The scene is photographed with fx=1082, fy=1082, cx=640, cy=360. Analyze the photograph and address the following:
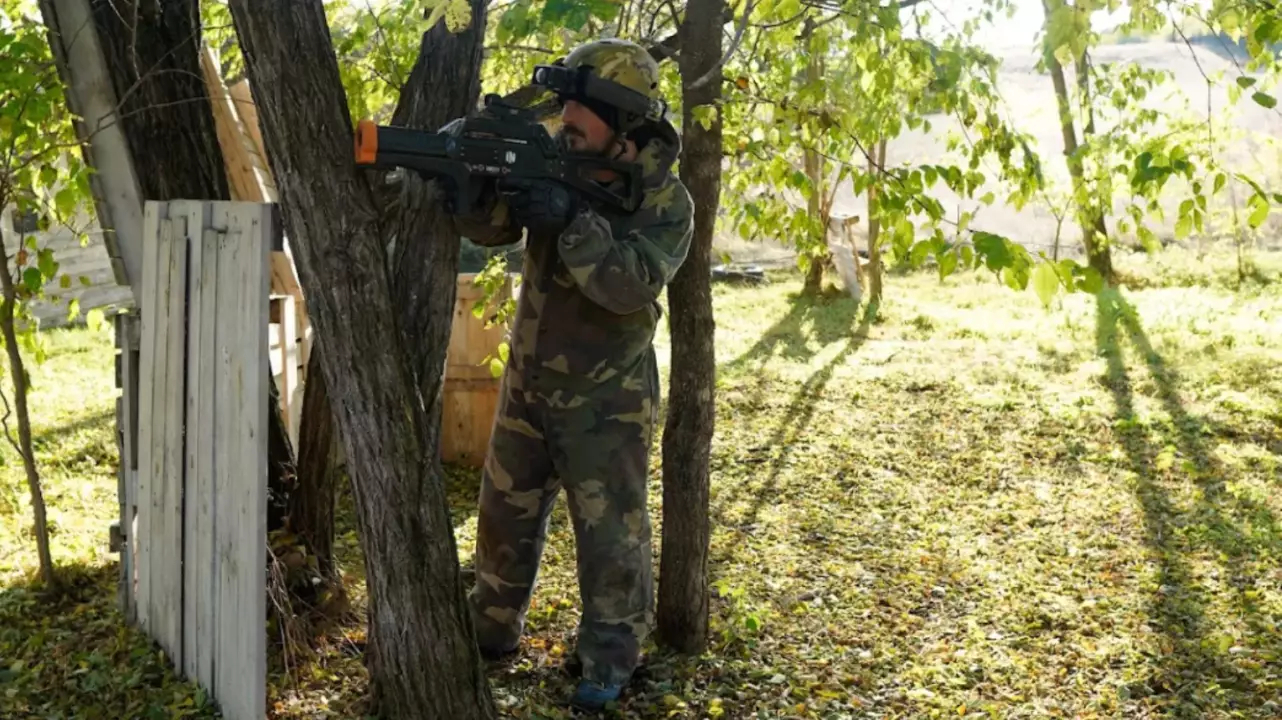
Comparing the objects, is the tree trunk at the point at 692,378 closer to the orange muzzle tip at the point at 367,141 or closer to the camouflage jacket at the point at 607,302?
the camouflage jacket at the point at 607,302

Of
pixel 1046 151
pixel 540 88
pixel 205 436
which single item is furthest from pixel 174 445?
pixel 1046 151

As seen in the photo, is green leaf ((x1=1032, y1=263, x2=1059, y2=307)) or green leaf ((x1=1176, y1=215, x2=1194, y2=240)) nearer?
green leaf ((x1=1032, y1=263, x2=1059, y2=307))

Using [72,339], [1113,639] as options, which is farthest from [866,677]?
[72,339]

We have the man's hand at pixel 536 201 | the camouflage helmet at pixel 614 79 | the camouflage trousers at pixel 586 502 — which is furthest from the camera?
the camouflage trousers at pixel 586 502

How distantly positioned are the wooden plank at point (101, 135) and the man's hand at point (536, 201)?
182 centimetres

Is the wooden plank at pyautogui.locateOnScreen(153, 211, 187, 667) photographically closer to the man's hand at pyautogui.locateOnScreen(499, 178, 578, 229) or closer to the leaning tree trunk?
the leaning tree trunk

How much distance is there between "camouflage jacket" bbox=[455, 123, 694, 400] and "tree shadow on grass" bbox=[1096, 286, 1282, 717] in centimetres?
258

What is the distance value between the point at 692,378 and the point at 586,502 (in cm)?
78

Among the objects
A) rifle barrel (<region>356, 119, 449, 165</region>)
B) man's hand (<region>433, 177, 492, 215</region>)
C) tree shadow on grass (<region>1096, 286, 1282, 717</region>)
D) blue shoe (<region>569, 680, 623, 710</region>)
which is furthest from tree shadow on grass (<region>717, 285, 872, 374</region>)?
rifle barrel (<region>356, 119, 449, 165</region>)

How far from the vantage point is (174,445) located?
11.8 ft

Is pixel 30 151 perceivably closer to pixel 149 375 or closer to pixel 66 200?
pixel 66 200

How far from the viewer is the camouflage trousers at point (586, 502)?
374 centimetres

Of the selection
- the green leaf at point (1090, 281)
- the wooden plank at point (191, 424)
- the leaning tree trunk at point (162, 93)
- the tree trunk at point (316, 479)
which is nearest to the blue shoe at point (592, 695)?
the tree trunk at point (316, 479)

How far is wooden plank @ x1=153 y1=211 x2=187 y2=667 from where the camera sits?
3537 millimetres
